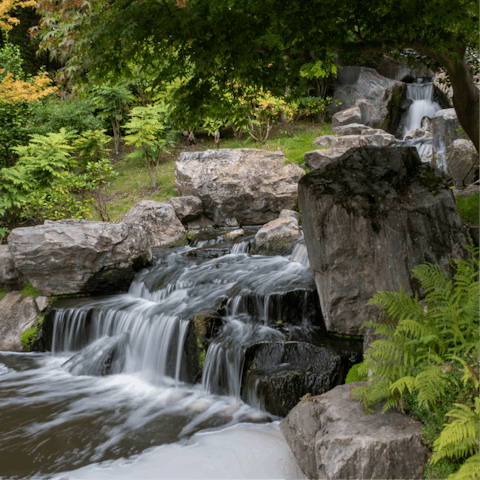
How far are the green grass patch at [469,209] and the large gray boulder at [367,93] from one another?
1379 cm

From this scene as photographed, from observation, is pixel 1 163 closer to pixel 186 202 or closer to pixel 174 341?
pixel 186 202

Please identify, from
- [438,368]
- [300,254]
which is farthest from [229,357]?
[438,368]

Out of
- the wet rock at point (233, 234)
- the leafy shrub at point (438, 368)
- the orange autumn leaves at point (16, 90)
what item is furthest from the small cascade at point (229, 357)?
the orange autumn leaves at point (16, 90)

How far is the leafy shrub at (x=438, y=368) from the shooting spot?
3.09 meters

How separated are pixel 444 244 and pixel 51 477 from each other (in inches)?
225

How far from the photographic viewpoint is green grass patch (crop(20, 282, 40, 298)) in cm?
961

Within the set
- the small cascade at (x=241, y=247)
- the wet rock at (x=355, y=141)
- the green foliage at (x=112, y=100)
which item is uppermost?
the green foliage at (x=112, y=100)

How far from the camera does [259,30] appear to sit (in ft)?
16.5

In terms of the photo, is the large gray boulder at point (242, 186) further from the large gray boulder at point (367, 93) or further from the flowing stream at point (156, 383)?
the large gray boulder at point (367, 93)

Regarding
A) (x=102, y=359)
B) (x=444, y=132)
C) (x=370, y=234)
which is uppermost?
(x=444, y=132)

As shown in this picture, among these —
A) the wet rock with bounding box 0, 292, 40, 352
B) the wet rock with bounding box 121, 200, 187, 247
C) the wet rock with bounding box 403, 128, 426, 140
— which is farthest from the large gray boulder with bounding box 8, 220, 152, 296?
the wet rock with bounding box 403, 128, 426, 140

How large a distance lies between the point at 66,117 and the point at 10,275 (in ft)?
33.1

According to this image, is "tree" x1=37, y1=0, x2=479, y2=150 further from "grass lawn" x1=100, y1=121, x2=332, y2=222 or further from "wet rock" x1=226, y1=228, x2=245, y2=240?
"grass lawn" x1=100, y1=121, x2=332, y2=222

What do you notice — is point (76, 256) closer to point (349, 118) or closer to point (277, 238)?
point (277, 238)
